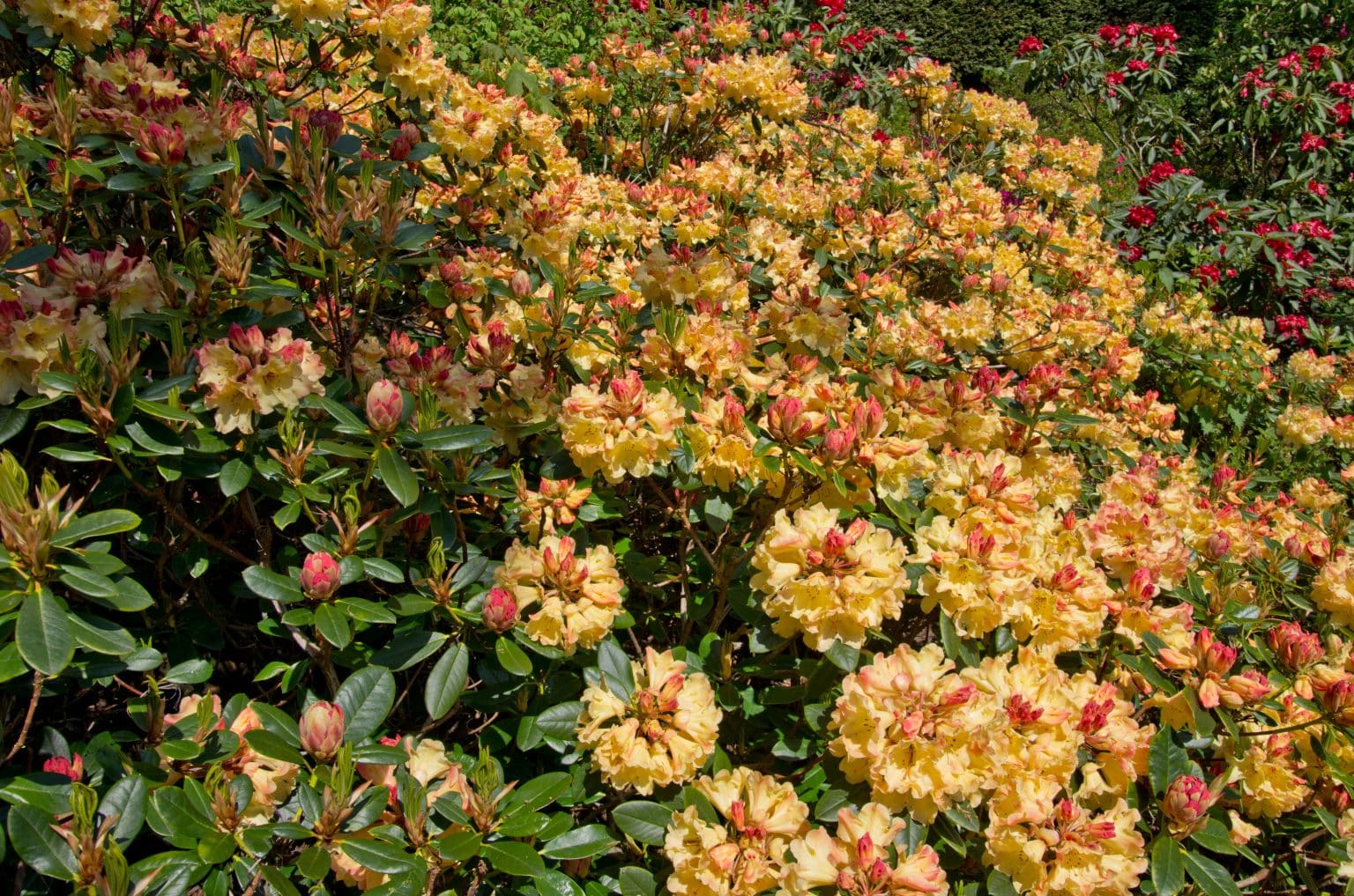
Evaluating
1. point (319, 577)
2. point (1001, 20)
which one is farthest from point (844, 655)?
point (1001, 20)

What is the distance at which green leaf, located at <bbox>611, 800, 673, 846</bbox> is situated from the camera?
122cm

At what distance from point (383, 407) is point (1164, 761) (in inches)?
51.6

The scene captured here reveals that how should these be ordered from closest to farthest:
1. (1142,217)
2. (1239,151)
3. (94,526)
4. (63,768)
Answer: (94,526)
(63,768)
(1142,217)
(1239,151)

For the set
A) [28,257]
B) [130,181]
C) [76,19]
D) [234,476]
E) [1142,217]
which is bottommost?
[1142,217]

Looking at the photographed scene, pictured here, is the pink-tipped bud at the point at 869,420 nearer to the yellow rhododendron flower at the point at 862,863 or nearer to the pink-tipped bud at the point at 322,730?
the yellow rhododendron flower at the point at 862,863

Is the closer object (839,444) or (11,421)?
(11,421)

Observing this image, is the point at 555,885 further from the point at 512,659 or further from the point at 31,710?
the point at 31,710

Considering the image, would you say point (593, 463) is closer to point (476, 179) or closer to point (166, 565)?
point (166, 565)

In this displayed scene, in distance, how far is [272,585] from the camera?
47.9 inches

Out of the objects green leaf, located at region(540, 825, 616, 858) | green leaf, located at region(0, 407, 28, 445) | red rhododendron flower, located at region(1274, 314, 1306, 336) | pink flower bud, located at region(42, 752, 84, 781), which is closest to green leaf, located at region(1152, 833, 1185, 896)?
green leaf, located at region(540, 825, 616, 858)

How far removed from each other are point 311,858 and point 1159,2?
15.7 metres

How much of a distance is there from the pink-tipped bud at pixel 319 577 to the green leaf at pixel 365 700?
4.8 inches

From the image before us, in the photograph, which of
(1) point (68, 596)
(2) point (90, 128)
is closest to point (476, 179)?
(2) point (90, 128)

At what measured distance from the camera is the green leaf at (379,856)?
0.98 metres
